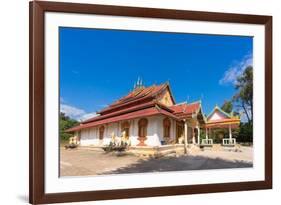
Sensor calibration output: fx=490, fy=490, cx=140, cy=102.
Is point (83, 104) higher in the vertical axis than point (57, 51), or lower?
lower

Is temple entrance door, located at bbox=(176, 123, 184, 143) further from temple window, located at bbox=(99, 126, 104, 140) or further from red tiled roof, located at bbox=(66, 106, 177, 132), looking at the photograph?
temple window, located at bbox=(99, 126, 104, 140)

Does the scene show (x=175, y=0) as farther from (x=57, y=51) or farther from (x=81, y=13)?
(x=57, y=51)

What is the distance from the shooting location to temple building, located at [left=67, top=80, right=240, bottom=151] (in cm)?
177

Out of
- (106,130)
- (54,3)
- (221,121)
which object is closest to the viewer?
(54,3)

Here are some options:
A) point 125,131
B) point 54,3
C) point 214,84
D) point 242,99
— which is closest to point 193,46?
point 214,84

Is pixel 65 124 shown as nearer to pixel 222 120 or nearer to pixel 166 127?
pixel 166 127

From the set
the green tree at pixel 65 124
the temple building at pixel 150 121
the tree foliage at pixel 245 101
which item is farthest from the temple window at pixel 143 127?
the tree foliage at pixel 245 101

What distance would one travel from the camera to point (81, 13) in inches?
66.4

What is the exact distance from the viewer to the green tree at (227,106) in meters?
1.89

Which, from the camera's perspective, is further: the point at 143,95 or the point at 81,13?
→ the point at 143,95

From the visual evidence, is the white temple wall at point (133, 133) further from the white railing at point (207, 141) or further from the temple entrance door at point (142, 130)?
the white railing at point (207, 141)

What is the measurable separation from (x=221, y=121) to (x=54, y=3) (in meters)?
0.77

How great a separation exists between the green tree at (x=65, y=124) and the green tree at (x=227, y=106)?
579mm

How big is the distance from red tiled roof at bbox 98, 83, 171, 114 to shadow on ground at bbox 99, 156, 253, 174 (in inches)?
8.6
